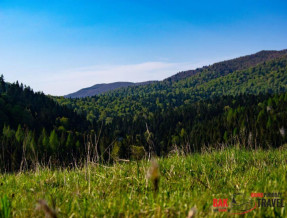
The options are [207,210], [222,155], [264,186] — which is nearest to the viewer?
[207,210]

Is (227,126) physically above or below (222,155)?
below

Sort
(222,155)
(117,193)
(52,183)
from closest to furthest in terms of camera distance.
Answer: (117,193) → (52,183) → (222,155)

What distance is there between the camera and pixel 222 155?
806cm

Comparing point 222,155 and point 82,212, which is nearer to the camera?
point 82,212

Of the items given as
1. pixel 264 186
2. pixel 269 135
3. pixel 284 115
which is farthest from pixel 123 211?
pixel 284 115

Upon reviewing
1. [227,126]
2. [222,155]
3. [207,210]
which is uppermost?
[207,210]

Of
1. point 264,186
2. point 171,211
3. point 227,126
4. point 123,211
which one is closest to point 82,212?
point 123,211

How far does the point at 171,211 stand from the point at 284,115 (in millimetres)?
142451

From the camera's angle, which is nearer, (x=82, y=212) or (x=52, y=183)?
(x=82, y=212)

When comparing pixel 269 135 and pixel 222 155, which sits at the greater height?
pixel 222 155

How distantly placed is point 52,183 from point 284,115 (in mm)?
141452

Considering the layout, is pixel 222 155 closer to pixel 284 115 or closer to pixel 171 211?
pixel 171 211

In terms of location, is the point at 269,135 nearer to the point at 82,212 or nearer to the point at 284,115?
the point at 284,115

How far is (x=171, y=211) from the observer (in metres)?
2.94
